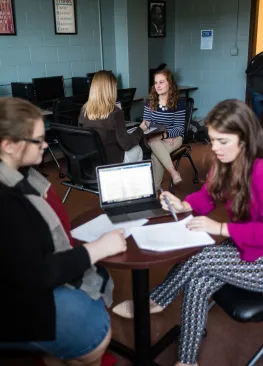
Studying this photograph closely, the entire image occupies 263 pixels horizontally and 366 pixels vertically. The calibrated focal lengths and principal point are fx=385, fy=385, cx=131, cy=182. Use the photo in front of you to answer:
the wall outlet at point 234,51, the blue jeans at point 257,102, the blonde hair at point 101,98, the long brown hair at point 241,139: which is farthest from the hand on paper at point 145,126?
the wall outlet at point 234,51

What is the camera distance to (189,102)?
3.86 metres

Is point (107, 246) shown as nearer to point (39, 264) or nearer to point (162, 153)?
point (39, 264)

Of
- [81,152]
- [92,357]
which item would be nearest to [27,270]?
[92,357]

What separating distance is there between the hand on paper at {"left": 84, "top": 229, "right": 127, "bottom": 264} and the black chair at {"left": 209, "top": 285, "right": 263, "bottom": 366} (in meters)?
0.47

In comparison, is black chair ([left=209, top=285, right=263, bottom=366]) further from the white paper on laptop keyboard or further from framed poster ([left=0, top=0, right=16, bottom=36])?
framed poster ([left=0, top=0, right=16, bottom=36])

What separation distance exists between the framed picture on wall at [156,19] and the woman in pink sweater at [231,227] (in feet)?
16.8

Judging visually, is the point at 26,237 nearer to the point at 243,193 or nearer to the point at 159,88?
the point at 243,193

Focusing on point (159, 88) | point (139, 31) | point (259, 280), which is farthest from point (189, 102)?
point (259, 280)

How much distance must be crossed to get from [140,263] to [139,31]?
197 inches

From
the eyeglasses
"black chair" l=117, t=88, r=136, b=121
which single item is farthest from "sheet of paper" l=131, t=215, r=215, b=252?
"black chair" l=117, t=88, r=136, b=121

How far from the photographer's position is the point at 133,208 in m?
1.66

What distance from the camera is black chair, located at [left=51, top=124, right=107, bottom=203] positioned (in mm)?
2627

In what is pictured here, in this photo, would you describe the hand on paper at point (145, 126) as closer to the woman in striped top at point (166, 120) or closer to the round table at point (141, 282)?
the woman in striped top at point (166, 120)

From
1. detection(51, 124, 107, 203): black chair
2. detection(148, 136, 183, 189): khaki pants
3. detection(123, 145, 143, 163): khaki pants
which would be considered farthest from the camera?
detection(148, 136, 183, 189): khaki pants
